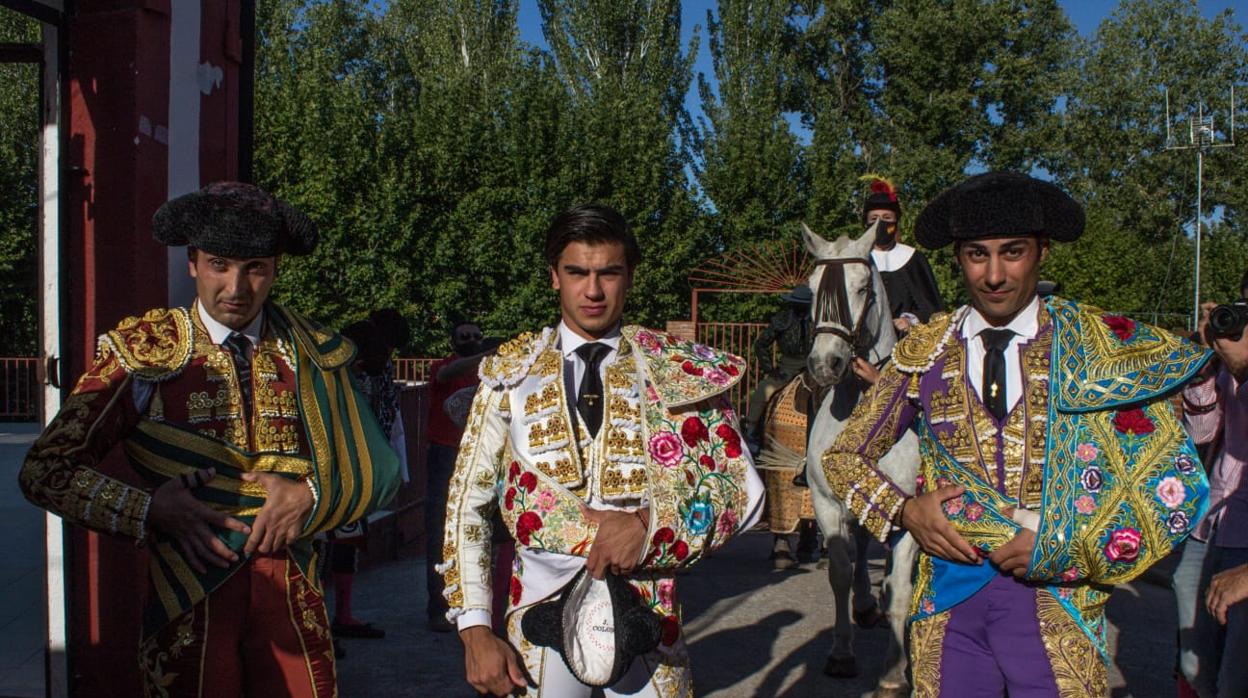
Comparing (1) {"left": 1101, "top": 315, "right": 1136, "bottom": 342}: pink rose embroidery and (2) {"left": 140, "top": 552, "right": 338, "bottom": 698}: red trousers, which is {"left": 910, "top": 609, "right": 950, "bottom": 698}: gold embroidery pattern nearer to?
(1) {"left": 1101, "top": 315, "right": 1136, "bottom": 342}: pink rose embroidery

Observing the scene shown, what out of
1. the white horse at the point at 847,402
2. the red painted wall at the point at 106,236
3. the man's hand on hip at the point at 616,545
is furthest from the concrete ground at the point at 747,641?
the man's hand on hip at the point at 616,545

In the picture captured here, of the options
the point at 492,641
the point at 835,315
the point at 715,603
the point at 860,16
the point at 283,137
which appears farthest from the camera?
the point at 860,16

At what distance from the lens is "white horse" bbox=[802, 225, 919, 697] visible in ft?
17.6

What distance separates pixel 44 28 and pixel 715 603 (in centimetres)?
567

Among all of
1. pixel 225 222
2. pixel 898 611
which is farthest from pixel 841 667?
pixel 225 222

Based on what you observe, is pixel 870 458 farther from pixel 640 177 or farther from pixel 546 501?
pixel 640 177

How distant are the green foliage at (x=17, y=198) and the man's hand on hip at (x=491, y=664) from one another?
21.7 m

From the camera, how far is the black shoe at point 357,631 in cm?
667

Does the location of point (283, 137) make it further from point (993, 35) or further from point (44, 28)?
point (993, 35)

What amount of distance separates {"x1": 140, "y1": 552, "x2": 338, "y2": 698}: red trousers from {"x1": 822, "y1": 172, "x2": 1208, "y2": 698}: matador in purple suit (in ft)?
4.73

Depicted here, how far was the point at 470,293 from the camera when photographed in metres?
23.5

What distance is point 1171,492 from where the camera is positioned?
95.9 inches

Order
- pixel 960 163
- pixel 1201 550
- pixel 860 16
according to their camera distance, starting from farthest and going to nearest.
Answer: pixel 860 16, pixel 960 163, pixel 1201 550

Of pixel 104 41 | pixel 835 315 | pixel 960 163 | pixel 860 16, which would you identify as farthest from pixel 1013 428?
pixel 860 16
